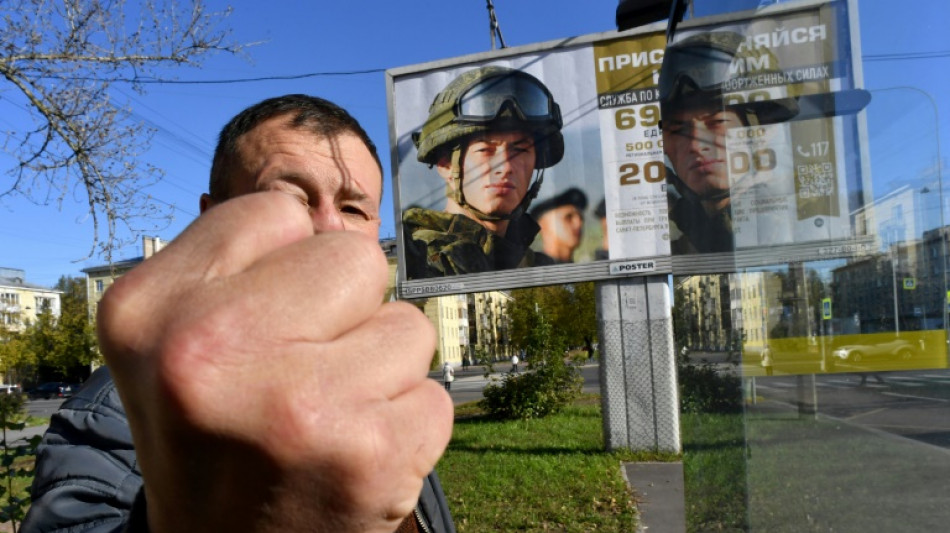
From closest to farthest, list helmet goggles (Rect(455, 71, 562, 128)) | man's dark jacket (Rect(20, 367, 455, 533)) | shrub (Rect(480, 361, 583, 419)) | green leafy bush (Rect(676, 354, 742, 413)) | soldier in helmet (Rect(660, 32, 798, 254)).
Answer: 1. man's dark jacket (Rect(20, 367, 455, 533))
2. soldier in helmet (Rect(660, 32, 798, 254))
3. green leafy bush (Rect(676, 354, 742, 413))
4. helmet goggles (Rect(455, 71, 562, 128))
5. shrub (Rect(480, 361, 583, 419))

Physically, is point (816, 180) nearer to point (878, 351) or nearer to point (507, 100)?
point (878, 351)

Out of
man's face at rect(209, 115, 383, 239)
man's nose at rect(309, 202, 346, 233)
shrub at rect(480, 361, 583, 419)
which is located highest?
man's face at rect(209, 115, 383, 239)

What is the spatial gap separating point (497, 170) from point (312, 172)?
8581 mm

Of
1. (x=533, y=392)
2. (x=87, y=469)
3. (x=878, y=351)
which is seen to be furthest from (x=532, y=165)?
(x=87, y=469)

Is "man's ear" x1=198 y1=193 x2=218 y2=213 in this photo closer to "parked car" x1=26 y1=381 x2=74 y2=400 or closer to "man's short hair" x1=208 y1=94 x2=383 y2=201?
"man's short hair" x1=208 y1=94 x2=383 y2=201

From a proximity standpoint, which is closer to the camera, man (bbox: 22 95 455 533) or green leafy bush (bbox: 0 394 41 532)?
man (bbox: 22 95 455 533)

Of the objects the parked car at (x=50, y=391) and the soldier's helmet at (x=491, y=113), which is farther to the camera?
the parked car at (x=50, y=391)

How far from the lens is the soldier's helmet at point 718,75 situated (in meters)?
2.21

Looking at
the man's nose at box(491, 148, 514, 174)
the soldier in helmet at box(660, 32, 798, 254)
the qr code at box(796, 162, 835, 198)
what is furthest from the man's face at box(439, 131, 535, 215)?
the qr code at box(796, 162, 835, 198)

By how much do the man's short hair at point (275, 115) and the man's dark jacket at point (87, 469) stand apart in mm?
448

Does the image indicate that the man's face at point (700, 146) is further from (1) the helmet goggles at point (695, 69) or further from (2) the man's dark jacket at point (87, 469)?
(2) the man's dark jacket at point (87, 469)

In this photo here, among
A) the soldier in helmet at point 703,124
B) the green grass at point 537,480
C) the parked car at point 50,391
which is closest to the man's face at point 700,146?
the soldier in helmet at point 703,124

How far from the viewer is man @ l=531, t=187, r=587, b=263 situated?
30.3 feet

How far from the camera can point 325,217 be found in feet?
3.88
